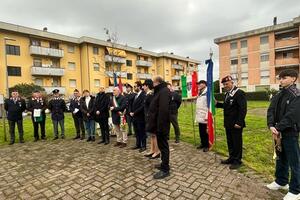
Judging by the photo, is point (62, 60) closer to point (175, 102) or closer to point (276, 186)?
point (175, 102)

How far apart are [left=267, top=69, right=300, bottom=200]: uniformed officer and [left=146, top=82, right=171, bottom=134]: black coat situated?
1.98 m

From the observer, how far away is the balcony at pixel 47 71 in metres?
30.5

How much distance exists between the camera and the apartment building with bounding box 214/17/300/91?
3488cm

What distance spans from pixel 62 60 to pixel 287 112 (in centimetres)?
3652

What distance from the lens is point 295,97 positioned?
3326 millimetres

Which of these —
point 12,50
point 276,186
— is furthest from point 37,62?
point 276,186

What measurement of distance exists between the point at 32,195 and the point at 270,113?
474 centimetres

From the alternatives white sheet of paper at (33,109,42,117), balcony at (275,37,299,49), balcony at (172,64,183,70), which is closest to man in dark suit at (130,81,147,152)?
white sheet of paper at (33,109,42,117)

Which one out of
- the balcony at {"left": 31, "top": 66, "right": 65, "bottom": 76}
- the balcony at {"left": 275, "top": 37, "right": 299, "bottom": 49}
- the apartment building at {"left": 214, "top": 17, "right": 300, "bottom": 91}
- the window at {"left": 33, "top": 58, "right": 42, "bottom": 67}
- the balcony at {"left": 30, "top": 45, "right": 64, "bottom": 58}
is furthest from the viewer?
the apartment building at {"left": 214, "top": 17, "right": 300, "bottom": 91}

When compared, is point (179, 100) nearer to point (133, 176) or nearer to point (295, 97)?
point (133, 176)

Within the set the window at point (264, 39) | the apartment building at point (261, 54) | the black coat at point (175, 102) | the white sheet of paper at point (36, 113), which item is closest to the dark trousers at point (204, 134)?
the black coat at point (175, 102)

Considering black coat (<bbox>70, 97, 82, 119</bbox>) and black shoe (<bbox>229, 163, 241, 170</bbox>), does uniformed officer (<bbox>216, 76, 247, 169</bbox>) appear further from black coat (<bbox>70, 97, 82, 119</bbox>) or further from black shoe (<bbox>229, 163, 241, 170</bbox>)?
black coat (<bbox>70, 97, 82, 119</bbox>)

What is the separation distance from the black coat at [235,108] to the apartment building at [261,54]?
35.5 m

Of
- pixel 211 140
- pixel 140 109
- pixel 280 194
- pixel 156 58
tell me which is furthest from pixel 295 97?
pixel 156 58
